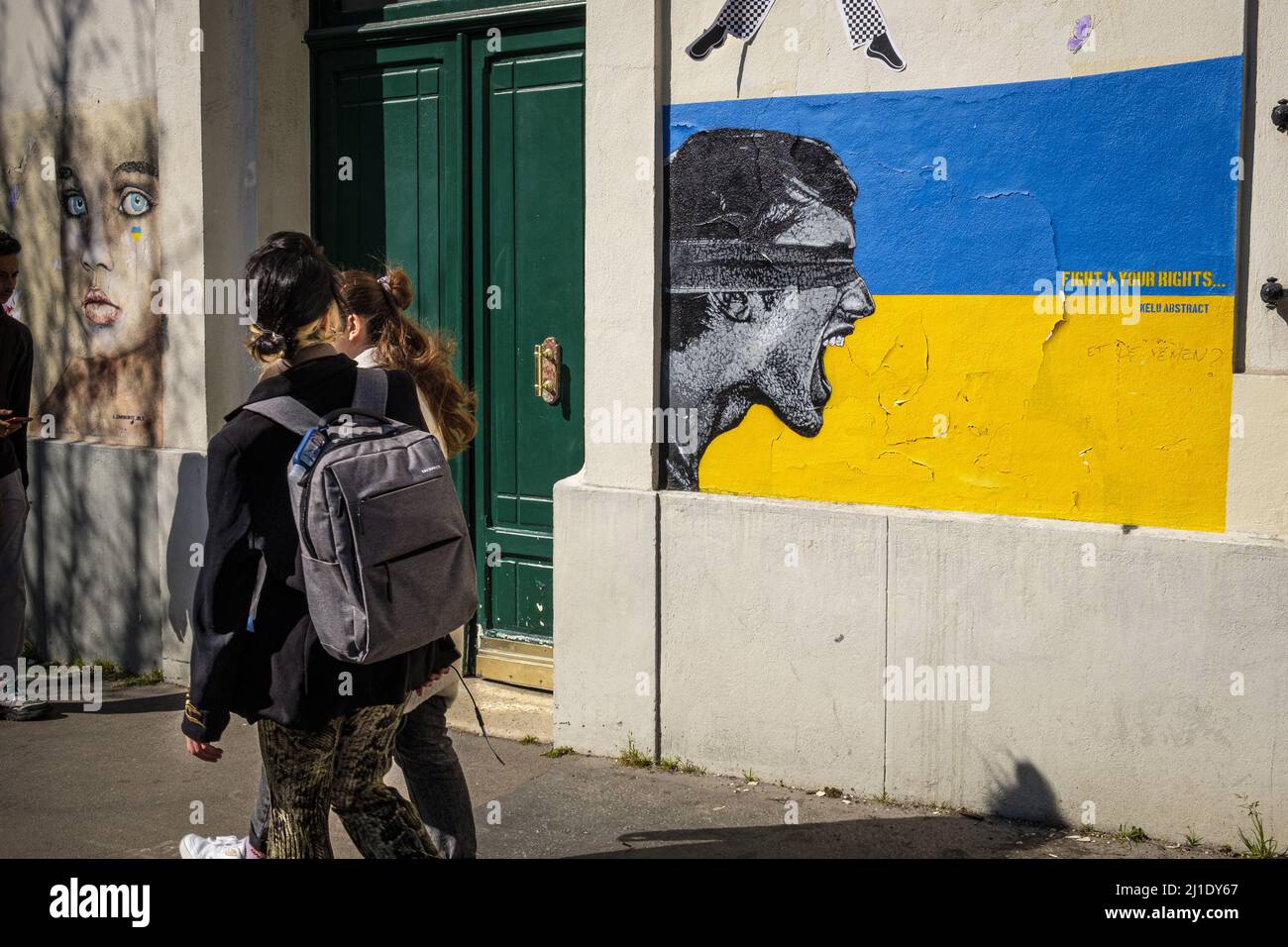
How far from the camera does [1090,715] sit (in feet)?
15.0

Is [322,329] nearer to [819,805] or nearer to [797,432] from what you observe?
[797,432]

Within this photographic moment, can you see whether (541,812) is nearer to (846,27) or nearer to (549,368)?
(549,368)

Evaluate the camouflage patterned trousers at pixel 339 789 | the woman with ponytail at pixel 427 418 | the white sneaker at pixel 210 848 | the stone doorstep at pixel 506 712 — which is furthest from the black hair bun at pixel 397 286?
the stone doorstep at pixel 506 712

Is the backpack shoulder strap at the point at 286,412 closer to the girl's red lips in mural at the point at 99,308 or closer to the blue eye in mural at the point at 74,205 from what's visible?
the girl's red lips in mural at the point at 99,308

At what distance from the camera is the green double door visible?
20.0 ft

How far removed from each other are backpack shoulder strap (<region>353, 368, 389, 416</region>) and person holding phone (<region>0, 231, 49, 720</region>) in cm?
348

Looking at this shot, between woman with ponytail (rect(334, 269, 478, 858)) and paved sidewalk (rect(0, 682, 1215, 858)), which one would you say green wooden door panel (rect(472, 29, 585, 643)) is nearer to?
paved sidewalk (rect(0, 682, 1215, 858))

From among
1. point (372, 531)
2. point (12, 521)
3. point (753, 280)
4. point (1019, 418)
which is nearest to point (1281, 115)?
point (1019, 418)

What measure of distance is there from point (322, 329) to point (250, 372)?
3.67 m

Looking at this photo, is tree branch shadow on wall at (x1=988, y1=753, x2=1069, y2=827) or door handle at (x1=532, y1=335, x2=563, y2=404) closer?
tree branch shadow on wall at (x1=988, y1=753, x2=1069, y2=827)

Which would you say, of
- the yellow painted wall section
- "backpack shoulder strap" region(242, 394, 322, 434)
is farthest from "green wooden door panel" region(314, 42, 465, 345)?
"backpack shoulder strap" region(242, 394, 322, 434)

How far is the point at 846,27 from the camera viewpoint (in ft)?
16.4

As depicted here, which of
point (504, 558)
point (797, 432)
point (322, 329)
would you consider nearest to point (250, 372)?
point (504, 558)
